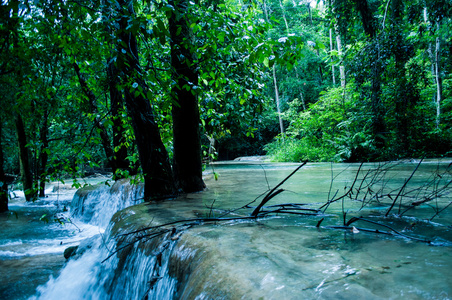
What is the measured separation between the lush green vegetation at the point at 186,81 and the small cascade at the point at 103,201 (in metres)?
0.88

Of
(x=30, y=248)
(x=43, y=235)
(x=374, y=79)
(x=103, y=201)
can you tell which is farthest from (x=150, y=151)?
(x=374, y=79)

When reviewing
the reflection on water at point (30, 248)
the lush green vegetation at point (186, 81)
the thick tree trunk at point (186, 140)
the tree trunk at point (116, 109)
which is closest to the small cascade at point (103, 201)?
the reflection on water at point (30, 248)

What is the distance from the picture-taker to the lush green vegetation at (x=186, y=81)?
3.40 meters

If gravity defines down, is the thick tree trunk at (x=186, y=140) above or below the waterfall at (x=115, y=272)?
→ above

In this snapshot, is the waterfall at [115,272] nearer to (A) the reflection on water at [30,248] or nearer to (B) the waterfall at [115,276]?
(B) the waterfall at [115,276]

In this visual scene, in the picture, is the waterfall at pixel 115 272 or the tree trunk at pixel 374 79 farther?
the tree trunk at pixel 374 79

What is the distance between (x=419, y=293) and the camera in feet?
4.45

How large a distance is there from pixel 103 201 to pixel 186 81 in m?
5.25

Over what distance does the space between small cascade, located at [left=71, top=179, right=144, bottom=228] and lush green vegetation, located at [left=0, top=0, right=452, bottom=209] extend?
2.89 feet

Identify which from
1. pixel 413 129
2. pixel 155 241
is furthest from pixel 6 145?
pixel 413 129

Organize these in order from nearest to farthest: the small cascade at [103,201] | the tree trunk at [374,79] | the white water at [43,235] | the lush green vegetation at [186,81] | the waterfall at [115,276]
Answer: the waterfall at [115,276]
the lush green vegetation at [186,81]
the white water at [43,235]
the small cascade at [103,201]
the tree trunk at [374,79]

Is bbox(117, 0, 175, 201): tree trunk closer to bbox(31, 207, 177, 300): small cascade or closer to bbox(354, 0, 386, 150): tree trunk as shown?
bbox(31, 207, 177, 300): small cascade

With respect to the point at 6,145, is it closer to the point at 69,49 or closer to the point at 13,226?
the point at 13,226

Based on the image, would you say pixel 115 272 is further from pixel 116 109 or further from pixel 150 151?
pixel 116 109
